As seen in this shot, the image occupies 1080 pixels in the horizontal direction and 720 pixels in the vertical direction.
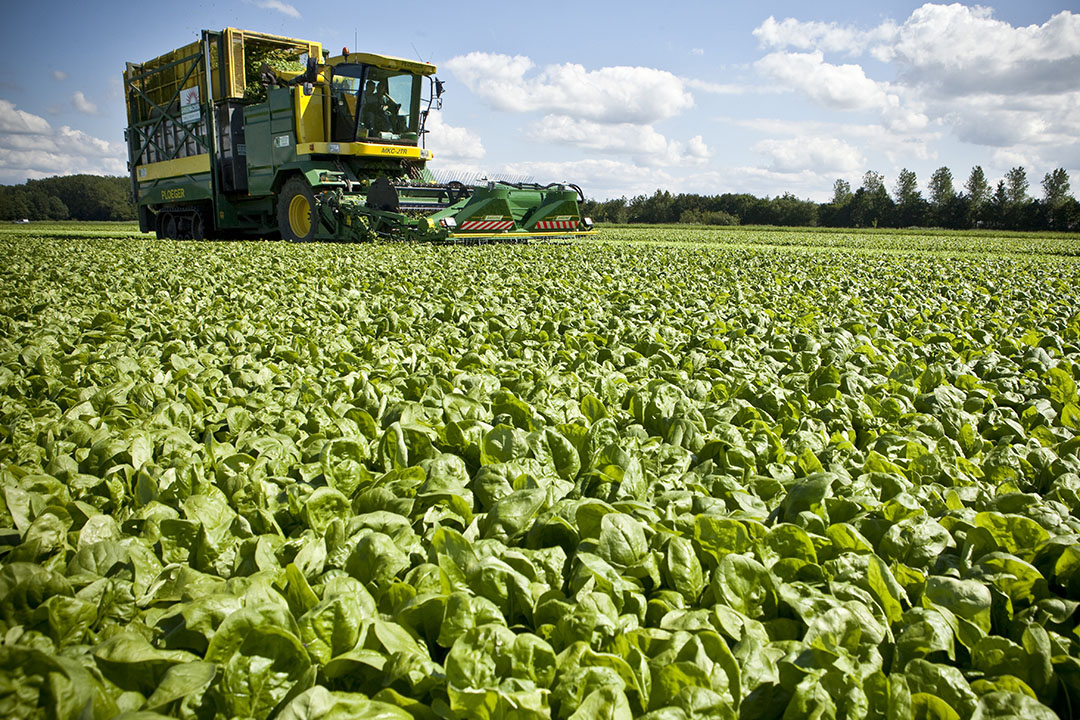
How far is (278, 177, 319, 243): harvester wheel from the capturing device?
14961mm

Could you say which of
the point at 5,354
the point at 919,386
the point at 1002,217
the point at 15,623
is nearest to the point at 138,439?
the point at 15,623

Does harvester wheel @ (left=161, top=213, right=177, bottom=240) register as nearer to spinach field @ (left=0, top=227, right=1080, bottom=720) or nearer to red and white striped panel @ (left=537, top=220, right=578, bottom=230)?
red and white striped panel @ (left=537, top=220, right=578, bottom=230)

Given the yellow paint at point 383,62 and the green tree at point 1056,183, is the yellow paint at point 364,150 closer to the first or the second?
the yellow paint at point 383,62

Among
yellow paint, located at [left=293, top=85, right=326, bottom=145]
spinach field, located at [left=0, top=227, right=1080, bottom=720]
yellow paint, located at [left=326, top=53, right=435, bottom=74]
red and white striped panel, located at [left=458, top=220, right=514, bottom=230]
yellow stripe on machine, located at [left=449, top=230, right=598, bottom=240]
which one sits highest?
yellow paint, located at [left=326, top=53, right=435, bottom=74]

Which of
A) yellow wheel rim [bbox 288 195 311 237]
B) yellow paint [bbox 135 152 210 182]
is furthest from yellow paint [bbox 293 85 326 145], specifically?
yellow paint [bbox 135 152 210 182]

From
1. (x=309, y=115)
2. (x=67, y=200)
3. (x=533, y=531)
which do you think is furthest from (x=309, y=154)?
(x=67, y=200)

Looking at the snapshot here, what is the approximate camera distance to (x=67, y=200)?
7569 centimetres

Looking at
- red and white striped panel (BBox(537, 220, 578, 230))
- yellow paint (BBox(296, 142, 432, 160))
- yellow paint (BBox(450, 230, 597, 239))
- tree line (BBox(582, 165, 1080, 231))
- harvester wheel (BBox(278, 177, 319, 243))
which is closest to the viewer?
yellow paint (BBox(450, 230, 597, 239))

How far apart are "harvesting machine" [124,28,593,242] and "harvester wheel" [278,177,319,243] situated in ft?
0.10

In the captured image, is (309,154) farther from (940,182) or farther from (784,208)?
(940,182)

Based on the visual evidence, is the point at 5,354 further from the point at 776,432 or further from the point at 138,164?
the point at 138,164

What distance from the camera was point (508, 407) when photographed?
112 inches

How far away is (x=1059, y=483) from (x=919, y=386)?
149 centimetres

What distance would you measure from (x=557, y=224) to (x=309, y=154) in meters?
6.06
